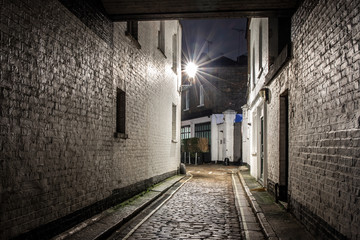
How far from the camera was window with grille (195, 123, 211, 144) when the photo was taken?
103 ft

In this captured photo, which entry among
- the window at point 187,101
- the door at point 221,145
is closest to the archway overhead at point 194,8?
the door at point 221,145

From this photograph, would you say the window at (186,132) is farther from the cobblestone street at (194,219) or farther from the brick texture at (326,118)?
the brick texture at (326,118)

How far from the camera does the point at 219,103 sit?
102ft

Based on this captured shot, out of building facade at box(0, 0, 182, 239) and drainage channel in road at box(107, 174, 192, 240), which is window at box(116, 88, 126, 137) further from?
drainage channel in road at box(107, 174, 192, 240)

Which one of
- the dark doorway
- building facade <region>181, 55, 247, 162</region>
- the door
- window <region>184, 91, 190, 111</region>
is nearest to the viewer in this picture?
the dark doorway

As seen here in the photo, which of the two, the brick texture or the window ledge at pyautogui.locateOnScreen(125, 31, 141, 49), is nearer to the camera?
the brick texture

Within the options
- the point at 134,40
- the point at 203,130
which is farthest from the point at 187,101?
the point at 134,40

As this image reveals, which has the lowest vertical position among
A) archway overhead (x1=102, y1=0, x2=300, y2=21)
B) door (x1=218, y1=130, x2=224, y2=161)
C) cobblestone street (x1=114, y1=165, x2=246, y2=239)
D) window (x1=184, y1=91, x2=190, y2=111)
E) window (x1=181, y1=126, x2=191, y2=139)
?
cobblestone street (x1=114, y1=165, x2=246, y2=239)

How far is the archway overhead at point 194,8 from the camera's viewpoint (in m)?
6.86

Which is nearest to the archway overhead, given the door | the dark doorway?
the dark doorway

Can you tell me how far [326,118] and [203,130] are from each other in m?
27.9

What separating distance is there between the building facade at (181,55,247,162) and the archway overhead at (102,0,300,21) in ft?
67.2

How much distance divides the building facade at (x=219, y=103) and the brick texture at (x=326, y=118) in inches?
821

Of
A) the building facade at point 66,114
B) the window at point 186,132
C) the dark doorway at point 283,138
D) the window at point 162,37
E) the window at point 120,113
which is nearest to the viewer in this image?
the building facade at point 66,114
